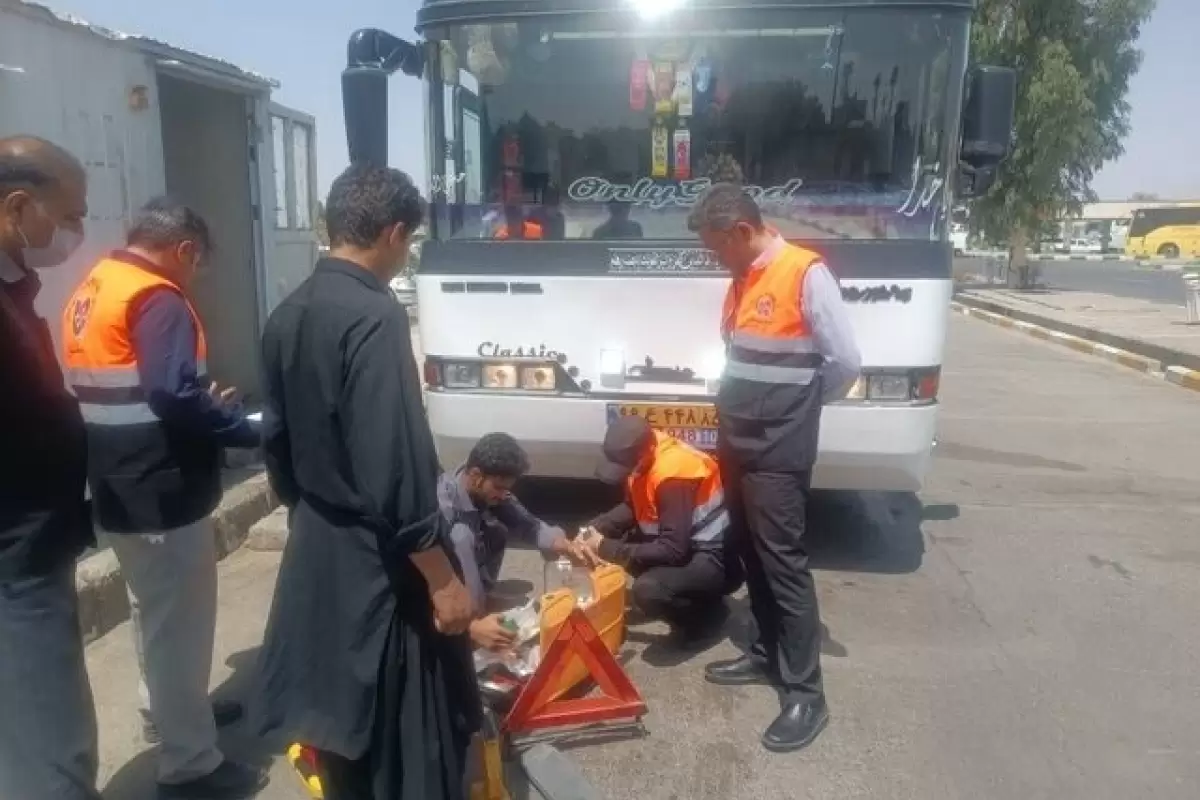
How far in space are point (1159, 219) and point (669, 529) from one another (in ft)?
181

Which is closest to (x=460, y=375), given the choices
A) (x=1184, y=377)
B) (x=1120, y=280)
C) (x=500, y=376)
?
(x=500, y=376)

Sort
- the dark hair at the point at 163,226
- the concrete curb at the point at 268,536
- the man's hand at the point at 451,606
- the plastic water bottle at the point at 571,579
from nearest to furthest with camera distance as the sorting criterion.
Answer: the man's hand at the point at 451,606
the dark hair at the point at 163,226
the plastic water bottle at the point at 571,579
the concrete curb at the point at 268,536

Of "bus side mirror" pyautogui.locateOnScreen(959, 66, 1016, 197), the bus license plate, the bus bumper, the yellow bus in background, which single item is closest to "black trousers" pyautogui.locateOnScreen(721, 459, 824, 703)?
the bus license plate

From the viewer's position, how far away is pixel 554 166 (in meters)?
5.37

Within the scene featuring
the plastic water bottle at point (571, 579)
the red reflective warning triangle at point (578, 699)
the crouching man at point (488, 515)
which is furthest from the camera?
the plastic water bottle at point (571, 579)

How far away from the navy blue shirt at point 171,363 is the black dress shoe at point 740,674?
81.9 inches

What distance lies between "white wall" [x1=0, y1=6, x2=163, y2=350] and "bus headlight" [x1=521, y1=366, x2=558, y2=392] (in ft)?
7.69

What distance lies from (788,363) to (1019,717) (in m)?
1.63

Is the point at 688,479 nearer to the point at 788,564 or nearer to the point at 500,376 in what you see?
the point at 788,564

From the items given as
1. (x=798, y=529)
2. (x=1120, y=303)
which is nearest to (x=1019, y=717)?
(x=798, y=529)

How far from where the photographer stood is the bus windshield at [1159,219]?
164 ft

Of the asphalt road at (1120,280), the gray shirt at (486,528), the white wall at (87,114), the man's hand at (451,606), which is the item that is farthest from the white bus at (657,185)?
the asphalt road at (1120,280)

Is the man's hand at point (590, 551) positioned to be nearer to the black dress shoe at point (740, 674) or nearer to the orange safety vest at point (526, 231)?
the black dress shoe at point (740, 674)

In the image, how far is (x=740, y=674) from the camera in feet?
13.6
